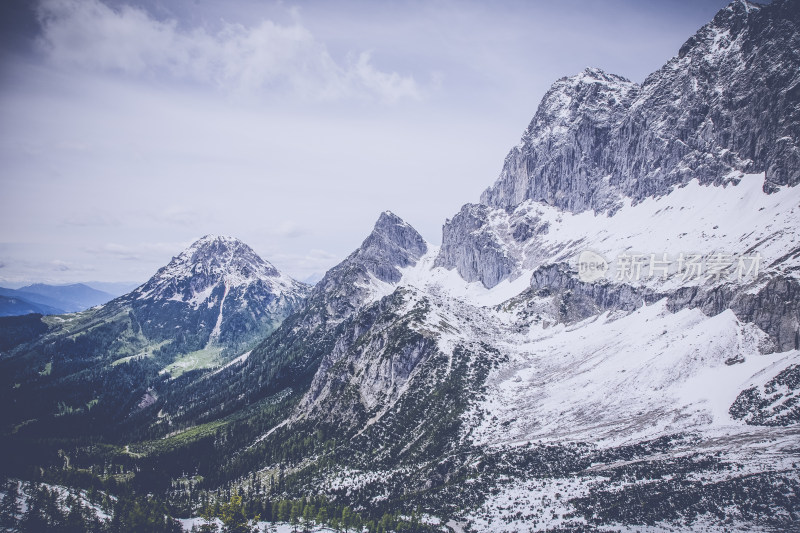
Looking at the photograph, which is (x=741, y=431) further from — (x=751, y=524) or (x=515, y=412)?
(x=515, y=412)

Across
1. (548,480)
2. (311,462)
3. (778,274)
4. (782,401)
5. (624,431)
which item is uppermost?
(778,274)

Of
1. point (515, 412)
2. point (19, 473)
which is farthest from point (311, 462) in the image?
point (19, 473)

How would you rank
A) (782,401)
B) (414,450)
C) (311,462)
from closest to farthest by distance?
1. (782,401)
2. (414,450)
3. (311,462)

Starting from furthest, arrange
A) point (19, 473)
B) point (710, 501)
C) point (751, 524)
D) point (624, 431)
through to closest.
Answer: point (19, 473)
point (624, 431)
point (710, 501)
point (751, 524)

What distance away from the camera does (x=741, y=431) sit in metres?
131

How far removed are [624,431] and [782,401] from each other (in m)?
44.1

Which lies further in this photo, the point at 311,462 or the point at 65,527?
the point at 311,462

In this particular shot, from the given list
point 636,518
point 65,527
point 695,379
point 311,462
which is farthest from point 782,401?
point 65,527

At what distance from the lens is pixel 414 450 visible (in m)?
179

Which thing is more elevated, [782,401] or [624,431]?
[782,401]

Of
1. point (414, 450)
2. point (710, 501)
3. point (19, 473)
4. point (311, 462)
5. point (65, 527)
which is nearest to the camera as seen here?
point (710, 501)

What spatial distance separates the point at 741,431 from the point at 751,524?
41974 millimetres

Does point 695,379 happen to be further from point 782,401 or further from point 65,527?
point 65,527

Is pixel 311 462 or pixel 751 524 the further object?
pixel 311 462
